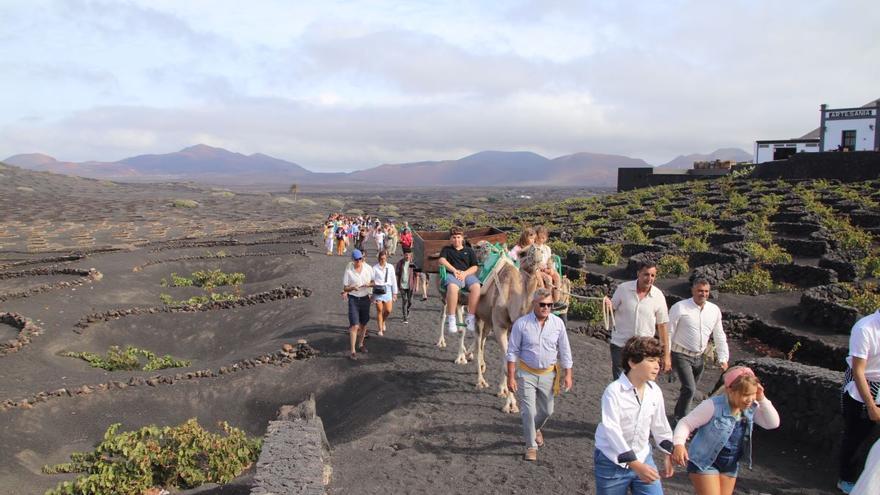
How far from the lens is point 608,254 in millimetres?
24672

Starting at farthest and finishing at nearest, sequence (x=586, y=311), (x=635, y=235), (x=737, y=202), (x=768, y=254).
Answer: (x=737, y=202), (x=635, y=235), (x=768, y=254), (x=586, y=311)

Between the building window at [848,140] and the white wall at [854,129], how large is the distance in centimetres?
19

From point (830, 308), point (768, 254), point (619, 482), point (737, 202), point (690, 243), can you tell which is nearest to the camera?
point (619, 482)

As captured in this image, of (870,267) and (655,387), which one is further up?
(655,387)

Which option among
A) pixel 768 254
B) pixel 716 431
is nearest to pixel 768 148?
pixel 768 254

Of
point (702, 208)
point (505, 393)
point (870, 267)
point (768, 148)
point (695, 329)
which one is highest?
point (768, 148)

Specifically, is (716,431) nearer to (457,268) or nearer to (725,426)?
(725,426)

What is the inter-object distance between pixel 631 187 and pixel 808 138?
50.4 ft

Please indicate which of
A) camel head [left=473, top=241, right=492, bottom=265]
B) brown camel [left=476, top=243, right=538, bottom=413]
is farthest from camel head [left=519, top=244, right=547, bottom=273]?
camel head [left=473, top=241, right=492, bottom=265]

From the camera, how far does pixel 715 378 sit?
12.2 meters

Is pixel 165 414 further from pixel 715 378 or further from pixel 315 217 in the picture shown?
pixel 315 217

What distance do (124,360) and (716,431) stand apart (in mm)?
13288

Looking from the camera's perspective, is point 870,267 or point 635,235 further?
point 635,235

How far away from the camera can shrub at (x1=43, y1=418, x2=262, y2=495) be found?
774 centimetres
